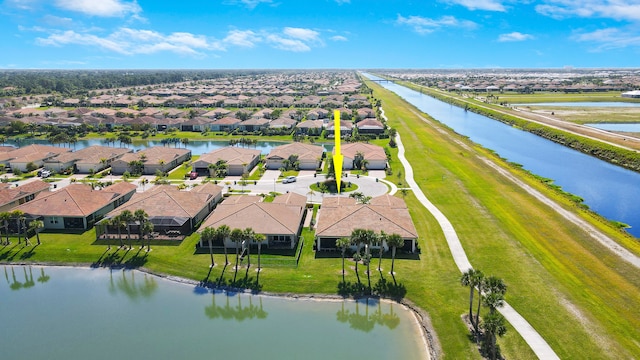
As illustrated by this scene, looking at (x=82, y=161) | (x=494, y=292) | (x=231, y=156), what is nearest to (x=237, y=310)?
(x=494, y=292)

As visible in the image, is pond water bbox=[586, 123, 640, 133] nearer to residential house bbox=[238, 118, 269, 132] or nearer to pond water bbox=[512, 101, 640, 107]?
pond water bbox=[512, 101, 640, 107]

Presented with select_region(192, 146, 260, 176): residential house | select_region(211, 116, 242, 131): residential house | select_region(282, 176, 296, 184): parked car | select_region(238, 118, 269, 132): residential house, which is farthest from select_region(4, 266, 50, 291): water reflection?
select_region(211, 116, 242, 131): residential house

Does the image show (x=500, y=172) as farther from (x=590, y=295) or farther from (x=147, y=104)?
(x=147, y=104)

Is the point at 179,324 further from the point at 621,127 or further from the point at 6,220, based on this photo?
the point at 621,127

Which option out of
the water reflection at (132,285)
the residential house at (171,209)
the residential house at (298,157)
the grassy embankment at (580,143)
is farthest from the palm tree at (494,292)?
the grassy embankment at (580,143)

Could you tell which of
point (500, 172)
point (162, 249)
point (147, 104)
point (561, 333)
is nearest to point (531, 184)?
point (500, 172)
